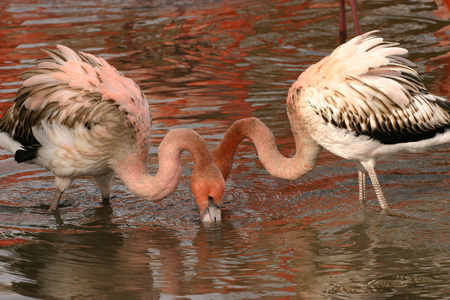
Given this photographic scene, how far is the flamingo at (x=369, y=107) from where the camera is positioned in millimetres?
6430

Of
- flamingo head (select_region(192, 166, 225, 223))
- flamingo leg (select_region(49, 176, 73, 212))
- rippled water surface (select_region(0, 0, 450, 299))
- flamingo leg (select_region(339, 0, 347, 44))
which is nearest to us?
rippled water surface (select_region(0, 0, 450, 299))

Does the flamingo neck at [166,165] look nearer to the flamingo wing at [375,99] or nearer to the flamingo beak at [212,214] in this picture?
the flamingo beak at [212,214]

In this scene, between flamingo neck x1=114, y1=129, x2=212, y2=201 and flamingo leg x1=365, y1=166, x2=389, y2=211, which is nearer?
flamingo neck x1=114, y1=129, x2=212, y2=201

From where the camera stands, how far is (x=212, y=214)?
20.9 ft

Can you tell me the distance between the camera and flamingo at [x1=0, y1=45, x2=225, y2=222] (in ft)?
20.9

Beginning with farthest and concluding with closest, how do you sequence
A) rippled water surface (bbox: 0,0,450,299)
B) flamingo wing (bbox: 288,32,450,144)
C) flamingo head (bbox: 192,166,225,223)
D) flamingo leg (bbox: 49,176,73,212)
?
flamingo leg (bbox: 49,176,73,212) < flamingo wing (bbox: 288,32,450,144) < flamingo head (bbox: 192,166,225,223) < rippled water surface (bbox: 0,0,450,299)

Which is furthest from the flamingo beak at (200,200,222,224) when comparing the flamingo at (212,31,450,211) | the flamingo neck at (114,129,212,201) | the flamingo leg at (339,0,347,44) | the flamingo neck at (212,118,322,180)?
the flamingo leg at (339,0,347,44)

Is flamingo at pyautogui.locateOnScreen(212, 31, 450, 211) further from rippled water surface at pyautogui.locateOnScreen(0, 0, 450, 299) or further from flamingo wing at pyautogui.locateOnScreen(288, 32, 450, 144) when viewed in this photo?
rippled water surface at pyautogui.locateOnScreen(0, 0, 450, 299)

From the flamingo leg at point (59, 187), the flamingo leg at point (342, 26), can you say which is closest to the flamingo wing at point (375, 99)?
the flamingo leg at point (59, 187)

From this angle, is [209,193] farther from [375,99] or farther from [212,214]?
[375,99]

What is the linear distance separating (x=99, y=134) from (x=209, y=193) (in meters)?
1.01

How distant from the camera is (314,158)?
268 inches

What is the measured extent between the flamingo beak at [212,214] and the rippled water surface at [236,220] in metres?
0.07

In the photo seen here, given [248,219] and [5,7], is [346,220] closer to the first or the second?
[248,219]
